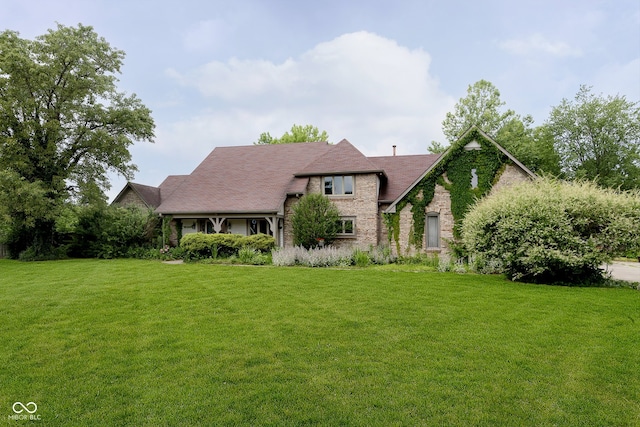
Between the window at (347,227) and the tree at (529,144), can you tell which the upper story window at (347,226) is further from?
the tree at (529,144)

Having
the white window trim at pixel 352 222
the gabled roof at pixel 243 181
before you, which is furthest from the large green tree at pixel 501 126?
the white window trim at pixel 352 222

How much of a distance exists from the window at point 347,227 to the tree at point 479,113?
63.6 ft

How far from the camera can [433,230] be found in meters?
17.6

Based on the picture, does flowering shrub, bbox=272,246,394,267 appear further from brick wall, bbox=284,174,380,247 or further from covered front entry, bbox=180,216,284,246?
covered front entry, bbox=180,216,284,246

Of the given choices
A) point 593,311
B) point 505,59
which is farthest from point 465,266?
point 505,59

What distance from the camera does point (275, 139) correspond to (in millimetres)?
43375

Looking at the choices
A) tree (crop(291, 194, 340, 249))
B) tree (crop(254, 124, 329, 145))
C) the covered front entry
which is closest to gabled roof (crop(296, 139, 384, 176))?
tree (crop(291, 194, 340, 249))

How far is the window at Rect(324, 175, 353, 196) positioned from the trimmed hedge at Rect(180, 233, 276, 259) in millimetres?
4766

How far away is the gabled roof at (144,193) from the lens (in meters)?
23.7

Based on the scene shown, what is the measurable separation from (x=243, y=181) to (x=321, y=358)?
18.9 metres

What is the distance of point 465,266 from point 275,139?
33.3 metres

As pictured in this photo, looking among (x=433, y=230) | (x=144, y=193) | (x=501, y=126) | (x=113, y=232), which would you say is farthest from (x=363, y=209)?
(x=501, y=126)

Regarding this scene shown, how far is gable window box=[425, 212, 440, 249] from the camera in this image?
57.6 ft

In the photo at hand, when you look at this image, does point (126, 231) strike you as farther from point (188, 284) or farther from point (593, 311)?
point (593, 311)
